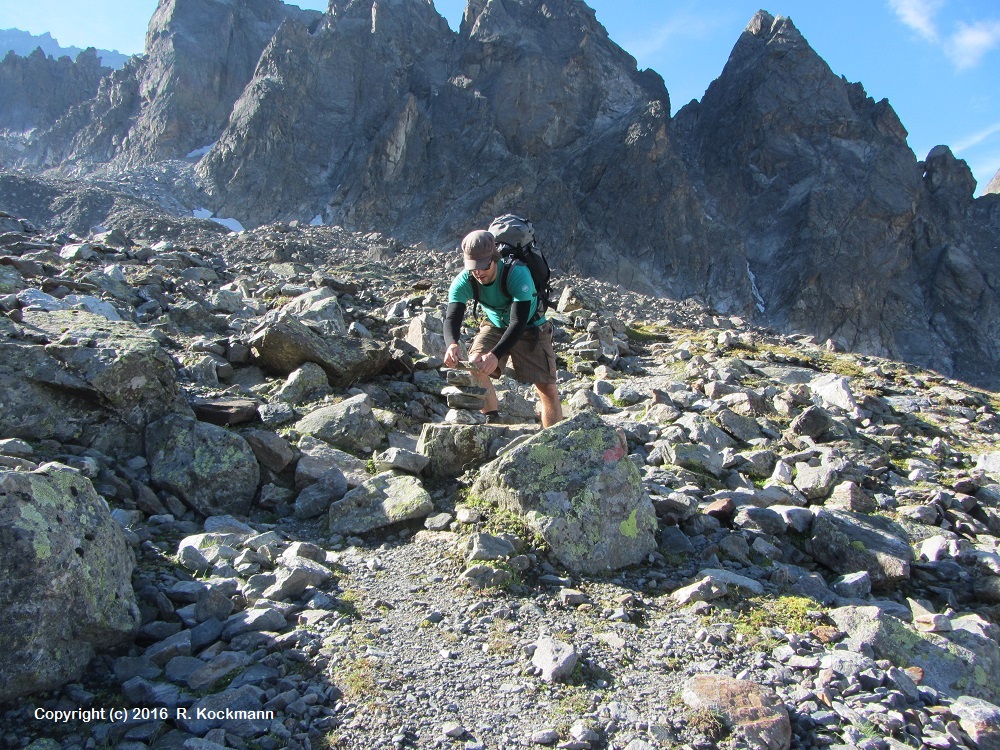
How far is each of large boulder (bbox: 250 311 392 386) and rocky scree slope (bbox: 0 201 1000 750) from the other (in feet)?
0.14

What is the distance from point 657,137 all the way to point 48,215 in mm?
79727

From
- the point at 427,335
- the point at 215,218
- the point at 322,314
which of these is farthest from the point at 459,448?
the point at 215,218

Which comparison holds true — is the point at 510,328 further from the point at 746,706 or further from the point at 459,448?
the point at 746,706

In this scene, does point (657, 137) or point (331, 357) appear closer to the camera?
point (331, 357)

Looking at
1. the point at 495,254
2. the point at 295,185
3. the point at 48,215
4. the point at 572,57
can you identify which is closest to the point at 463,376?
the point at 495,254

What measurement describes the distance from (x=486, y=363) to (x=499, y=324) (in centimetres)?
84

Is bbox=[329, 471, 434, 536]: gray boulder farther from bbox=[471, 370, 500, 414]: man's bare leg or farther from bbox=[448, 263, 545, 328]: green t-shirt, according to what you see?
bbox=[448, 263, 545, 328]: green t-shirt

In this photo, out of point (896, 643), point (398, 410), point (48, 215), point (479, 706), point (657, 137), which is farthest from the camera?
point (657, 137)

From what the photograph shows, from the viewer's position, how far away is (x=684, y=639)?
14.5 ft

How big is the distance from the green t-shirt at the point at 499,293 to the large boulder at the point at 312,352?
9.64 ft

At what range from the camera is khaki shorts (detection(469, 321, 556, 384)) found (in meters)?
7.50

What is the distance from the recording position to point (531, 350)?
7555mm

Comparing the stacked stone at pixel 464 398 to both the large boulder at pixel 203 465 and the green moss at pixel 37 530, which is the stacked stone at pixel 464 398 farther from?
the green moss at pixel 37 530

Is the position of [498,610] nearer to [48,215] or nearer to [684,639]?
[684,639]
